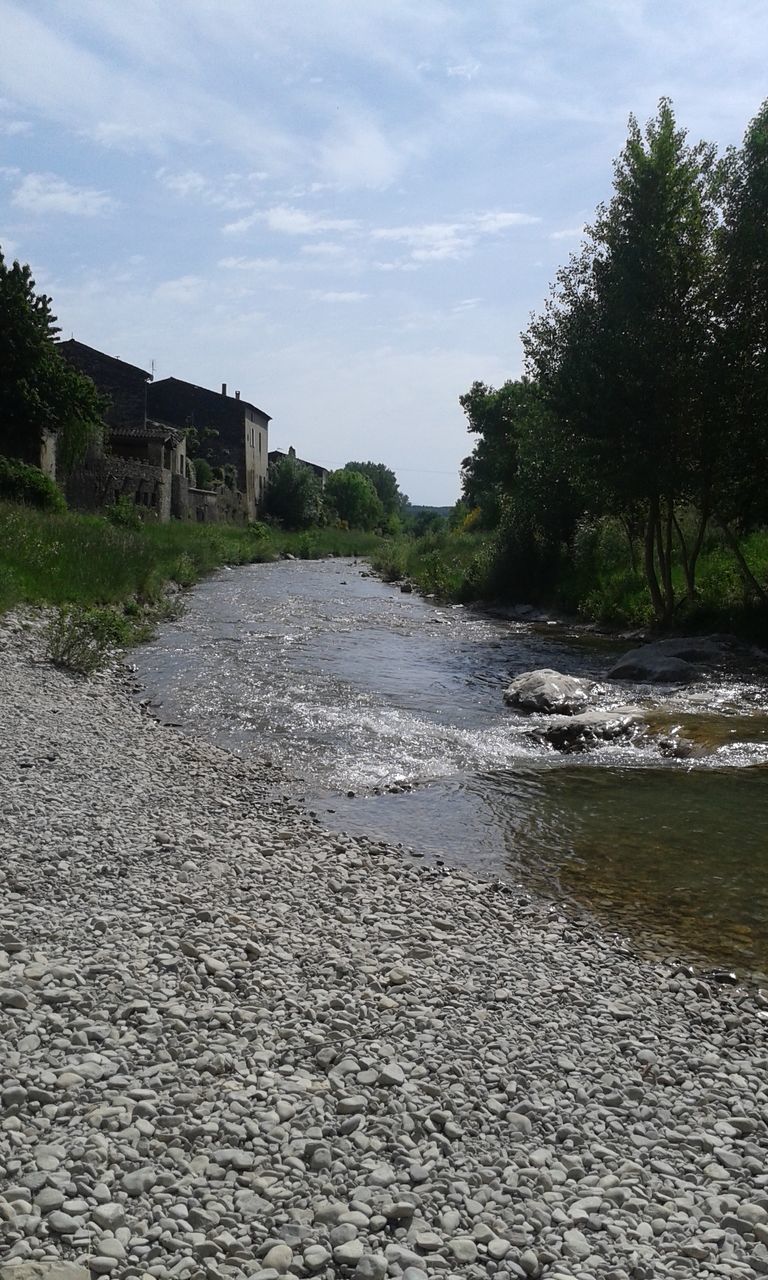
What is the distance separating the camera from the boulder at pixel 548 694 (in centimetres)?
1447

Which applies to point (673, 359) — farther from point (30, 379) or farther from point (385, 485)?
point (385, 485)

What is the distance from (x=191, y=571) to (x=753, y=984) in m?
30.6

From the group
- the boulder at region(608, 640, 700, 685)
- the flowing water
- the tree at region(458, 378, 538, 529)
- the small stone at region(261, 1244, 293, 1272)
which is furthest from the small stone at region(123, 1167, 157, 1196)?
the tree at region(458, 378, 538, 529)

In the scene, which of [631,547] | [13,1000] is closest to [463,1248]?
[13,1000]

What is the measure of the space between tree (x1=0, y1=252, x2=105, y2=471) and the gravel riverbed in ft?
104

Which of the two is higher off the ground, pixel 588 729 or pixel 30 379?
pixel 30 379

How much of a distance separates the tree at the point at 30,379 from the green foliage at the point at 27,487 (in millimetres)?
2922

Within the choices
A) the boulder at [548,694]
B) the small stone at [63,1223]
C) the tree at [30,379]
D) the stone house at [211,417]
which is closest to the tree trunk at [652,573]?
the boulder at [548,694]

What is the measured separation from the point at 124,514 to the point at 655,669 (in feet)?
96.9

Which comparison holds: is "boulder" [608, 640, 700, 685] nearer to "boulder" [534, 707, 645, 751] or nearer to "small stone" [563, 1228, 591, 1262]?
"boulder" [534, 707, 645, 751]

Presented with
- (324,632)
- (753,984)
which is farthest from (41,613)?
(753,984)

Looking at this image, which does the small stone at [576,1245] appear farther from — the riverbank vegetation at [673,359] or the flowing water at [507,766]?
the riverbank vegetation at [673,359]

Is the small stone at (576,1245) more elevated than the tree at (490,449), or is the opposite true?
the tree at (490,449)

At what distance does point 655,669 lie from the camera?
57.2 ft
